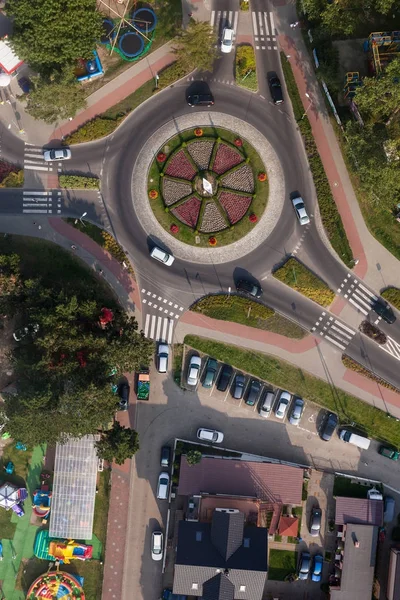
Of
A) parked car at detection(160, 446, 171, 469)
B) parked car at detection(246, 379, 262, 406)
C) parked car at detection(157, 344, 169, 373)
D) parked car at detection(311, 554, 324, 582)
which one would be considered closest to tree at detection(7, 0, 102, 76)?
parked car at detection(157, 344, 169, 373)

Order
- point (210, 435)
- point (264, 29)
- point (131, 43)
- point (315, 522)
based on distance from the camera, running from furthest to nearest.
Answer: point (264, 29) → point (131, 43) → point (210, 435) → point (315, 522)

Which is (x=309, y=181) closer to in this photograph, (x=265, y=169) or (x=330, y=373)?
(x=265, y=169)

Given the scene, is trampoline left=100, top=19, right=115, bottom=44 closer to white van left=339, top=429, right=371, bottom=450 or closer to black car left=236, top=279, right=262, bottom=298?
black car left=236, top=279, right=262, bottom=298

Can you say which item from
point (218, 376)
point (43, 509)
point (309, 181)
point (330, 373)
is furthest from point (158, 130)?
point (43, 509)

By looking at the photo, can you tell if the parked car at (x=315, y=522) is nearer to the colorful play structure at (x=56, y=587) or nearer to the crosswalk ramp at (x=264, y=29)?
the colorful play structure at (x=56, y=587)

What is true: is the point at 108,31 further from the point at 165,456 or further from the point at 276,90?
the point at 165,456

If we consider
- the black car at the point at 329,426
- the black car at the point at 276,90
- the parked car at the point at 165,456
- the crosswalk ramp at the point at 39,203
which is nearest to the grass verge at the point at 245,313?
the black car at the point at 329,426

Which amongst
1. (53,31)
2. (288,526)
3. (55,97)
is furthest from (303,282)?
(53,31)
